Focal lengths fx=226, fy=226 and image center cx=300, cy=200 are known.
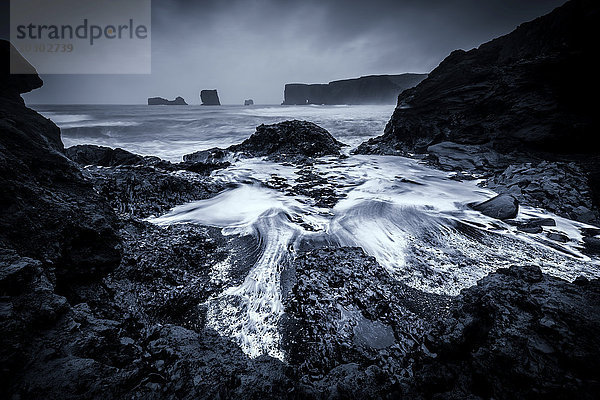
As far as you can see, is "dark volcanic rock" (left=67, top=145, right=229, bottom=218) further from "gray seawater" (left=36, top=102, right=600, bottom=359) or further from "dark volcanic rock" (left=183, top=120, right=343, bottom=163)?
"dark volcanic rock" (left=183, top=120, right=343, bottom=163)

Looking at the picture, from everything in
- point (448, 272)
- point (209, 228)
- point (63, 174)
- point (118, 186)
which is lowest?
point (448, 272)

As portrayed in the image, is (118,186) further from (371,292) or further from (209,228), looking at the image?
(371,292)

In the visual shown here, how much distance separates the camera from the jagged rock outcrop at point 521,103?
7.96 metres

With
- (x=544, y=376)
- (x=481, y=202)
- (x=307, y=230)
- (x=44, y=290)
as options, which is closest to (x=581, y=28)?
(x=481, y=202)

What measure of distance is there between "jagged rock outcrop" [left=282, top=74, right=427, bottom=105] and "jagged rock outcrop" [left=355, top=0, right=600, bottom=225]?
3421 inches

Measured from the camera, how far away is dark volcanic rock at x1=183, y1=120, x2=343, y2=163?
1125cm

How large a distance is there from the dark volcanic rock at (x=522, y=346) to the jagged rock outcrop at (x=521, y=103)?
621 cm

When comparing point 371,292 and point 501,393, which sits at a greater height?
point 501,393

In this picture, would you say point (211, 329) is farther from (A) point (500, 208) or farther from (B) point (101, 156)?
(B) point (101, 156)

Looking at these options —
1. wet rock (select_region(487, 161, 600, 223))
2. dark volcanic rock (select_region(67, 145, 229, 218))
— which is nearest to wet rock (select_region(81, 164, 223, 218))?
dark volcanic rock (select_region(67, 145, 229, 218))

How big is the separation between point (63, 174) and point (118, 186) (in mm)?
2738

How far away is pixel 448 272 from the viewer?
11.3ft

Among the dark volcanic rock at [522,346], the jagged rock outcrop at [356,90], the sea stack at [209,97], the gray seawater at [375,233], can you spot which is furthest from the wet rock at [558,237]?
the sea stack at [209,97]

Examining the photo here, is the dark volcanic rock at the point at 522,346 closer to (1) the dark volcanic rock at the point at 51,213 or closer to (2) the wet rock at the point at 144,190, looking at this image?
(1) the dark volcanic rock at the point at 51,213
